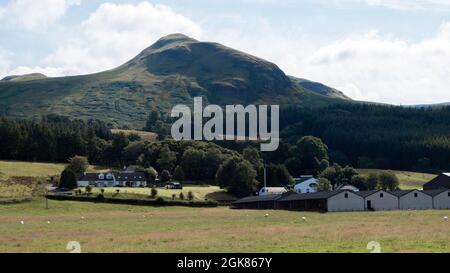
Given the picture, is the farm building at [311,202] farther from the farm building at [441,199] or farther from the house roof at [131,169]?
the house roof at [131,169]

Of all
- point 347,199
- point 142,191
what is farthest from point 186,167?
point 347,199

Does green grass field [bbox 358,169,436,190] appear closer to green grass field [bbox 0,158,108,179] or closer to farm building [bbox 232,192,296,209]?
farm building [bbox 232,192,296,209]

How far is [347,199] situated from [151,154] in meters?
80.0

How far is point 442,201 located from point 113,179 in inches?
Result: 2958

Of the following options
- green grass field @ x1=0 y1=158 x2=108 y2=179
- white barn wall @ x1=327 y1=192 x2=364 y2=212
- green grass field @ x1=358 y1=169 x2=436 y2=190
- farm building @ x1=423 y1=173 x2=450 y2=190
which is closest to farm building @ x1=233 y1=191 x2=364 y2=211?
white barn wall @ x1=327 y1=192 x2=364 y2=212

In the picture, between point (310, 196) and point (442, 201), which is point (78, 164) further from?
point (442, 201)

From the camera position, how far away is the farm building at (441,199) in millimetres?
112000

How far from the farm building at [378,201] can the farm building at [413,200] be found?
1.14m

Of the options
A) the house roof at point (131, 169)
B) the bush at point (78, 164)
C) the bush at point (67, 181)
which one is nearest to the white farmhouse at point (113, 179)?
the house roof at point (131, 169)

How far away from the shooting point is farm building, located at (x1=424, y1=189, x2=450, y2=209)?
112 meters

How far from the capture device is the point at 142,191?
126m

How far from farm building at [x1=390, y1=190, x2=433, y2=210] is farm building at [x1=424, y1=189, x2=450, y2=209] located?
79 cm

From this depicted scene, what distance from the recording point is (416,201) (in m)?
112

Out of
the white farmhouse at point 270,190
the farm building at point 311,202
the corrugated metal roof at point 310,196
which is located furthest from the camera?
the white farmhouse at point 270,190
